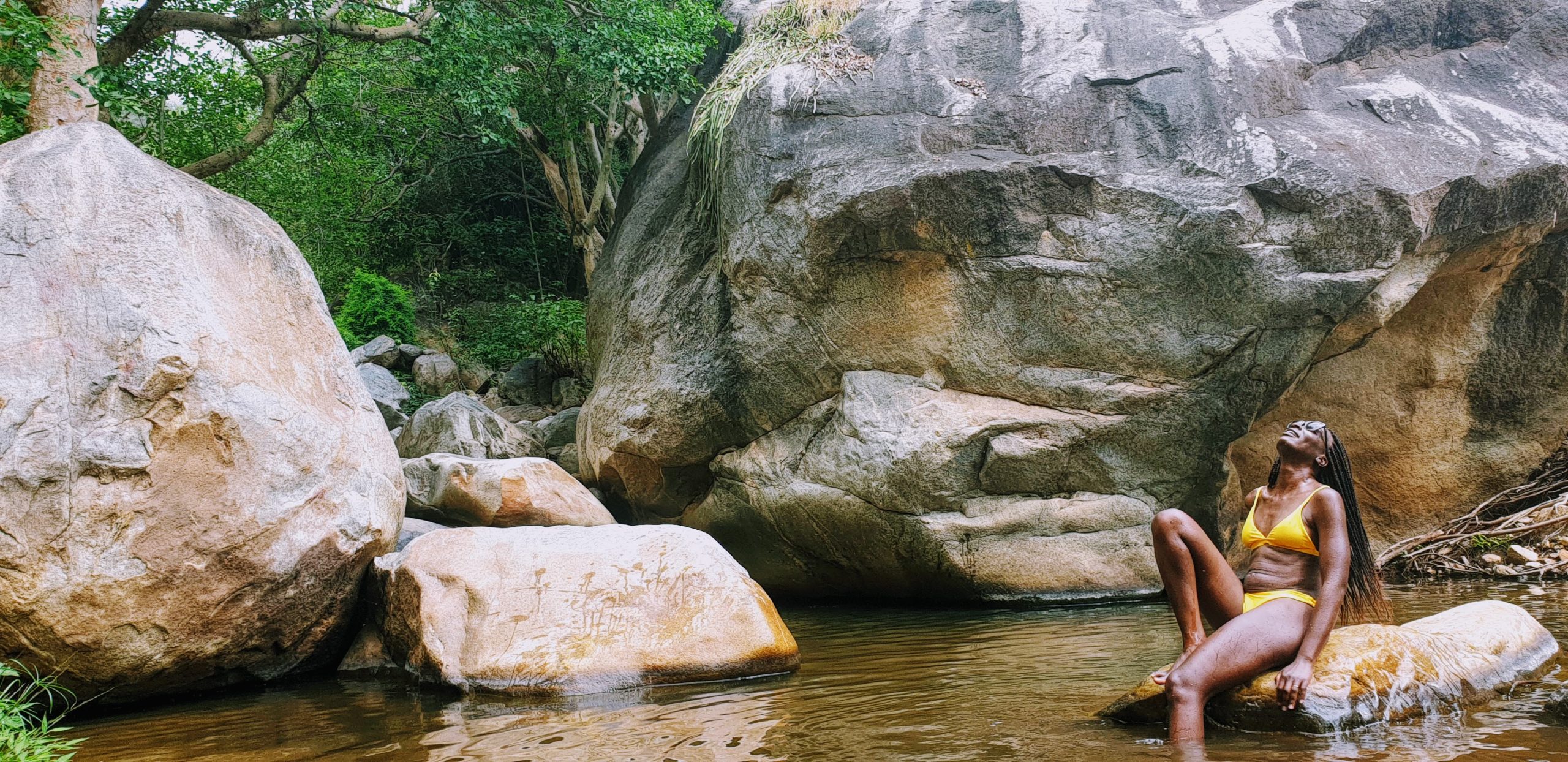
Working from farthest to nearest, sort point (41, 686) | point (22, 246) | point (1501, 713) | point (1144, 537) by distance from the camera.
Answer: point (1144, 537)
point (22, 246)
point (41, 686)
point (1501, 713)

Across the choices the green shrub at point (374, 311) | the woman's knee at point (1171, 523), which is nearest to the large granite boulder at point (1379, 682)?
the woman's knee at point (1171, 523)

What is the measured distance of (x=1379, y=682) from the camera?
382 cm

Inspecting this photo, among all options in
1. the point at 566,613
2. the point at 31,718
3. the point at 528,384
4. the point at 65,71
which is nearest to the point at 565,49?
the point at 65,71

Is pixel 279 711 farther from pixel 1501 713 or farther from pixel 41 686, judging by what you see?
pixel 1501 713

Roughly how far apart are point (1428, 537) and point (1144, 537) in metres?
2.45

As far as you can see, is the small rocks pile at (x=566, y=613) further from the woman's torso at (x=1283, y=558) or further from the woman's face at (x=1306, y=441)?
the woman's face at (x=1306, y=441)

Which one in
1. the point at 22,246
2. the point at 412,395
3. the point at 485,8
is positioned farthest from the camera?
the point at 412,395

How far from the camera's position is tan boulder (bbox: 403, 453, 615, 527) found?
810 centimetres

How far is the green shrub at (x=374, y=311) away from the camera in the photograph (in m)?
17.5

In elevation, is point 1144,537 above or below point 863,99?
below

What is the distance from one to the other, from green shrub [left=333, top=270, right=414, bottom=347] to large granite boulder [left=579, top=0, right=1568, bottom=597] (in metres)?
10.1

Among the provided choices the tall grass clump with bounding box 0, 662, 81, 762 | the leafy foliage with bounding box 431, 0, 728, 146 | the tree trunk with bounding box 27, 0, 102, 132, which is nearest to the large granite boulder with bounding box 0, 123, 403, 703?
the tall grass clump with bounding box 0, 662, 81, 762

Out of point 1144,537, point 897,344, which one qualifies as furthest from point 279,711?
point 1144,537

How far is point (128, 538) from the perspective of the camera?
5340 millimetres
